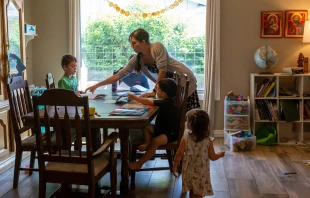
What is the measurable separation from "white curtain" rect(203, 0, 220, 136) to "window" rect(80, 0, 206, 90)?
174 mm

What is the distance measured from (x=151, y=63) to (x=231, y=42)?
170 cm

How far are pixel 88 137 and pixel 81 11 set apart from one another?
3217mm

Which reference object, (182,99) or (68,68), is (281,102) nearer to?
(182,99)

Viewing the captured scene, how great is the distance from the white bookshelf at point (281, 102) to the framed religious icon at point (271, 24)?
1.80 feet

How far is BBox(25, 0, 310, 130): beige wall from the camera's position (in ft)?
15.8

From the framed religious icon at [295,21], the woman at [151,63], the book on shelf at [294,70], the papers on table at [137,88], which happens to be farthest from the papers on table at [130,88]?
the framed religious icon at [295,21]

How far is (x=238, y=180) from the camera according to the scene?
3381mm

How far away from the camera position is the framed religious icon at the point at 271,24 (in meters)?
4.78

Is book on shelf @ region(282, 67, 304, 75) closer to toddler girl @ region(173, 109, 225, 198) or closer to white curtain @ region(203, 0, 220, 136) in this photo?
white curtain @ region(203, 0, 220, 136)

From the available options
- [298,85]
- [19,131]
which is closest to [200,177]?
[19,131]

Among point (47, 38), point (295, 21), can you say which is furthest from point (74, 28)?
point (295, 21)

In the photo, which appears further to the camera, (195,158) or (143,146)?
(143,146)

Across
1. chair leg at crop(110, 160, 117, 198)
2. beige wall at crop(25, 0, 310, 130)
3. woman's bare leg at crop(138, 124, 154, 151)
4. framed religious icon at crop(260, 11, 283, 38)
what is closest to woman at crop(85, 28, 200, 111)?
woman's bare leg at crop(138, 124, 154, 151)

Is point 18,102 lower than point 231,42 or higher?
lower
